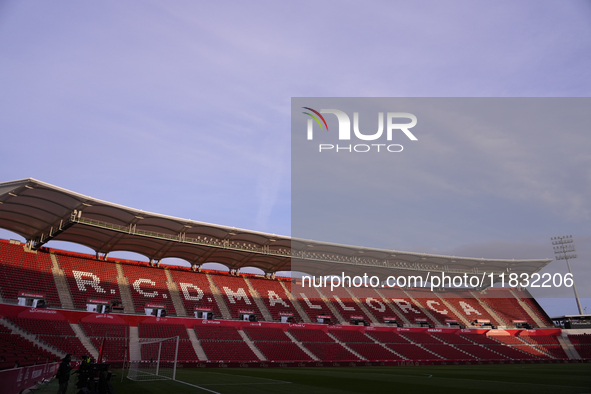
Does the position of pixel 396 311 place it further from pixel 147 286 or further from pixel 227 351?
pixel 147 286

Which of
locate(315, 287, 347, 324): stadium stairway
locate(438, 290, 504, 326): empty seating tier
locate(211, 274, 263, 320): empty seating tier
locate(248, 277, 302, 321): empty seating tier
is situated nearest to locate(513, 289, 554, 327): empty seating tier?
locate(438, 290, 504, 326): empty seating tier

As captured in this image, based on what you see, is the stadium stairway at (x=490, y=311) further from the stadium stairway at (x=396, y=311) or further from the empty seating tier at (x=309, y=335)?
the empty seating tier at (x=309, y=335)

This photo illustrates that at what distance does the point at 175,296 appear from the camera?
144 feet

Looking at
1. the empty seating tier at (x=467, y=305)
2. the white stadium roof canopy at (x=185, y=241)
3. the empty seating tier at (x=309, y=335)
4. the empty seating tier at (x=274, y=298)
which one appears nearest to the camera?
the white stadium roof canopy at (x=185, y=241)

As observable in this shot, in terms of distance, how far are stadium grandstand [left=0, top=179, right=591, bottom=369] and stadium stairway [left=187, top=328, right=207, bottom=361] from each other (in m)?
0.18

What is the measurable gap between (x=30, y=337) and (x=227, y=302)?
68.1 feet

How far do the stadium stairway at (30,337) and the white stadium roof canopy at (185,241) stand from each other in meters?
9.49

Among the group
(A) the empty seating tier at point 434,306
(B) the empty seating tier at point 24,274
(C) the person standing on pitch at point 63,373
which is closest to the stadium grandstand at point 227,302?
(B) the empty seating tier at point 24,274

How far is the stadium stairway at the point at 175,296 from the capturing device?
1647 inches

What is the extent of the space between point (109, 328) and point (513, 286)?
61234 mm

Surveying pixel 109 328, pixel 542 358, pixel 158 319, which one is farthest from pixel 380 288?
pixel 109 328

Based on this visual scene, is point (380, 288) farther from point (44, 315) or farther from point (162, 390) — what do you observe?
point (162, 390)

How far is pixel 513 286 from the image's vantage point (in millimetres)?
65812

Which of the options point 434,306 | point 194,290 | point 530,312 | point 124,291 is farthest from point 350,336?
point 530,312
